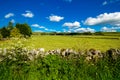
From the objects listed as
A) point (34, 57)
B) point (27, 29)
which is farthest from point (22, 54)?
point (27, 29)

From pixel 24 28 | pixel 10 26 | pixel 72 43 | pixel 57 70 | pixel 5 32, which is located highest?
pixel 10 26

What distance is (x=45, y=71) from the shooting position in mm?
8258

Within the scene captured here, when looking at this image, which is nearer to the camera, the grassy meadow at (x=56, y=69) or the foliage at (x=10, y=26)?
the grassy meadow at (x=56, y=69)

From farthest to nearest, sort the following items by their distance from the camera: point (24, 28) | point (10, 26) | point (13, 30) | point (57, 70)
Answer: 1. point (24, 28)
2. point (10, 26)
3. point (13, 30)
4. point (57, 70)

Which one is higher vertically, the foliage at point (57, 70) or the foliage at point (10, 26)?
the foliage at point (10, 26)

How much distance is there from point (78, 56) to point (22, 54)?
2.51 meters

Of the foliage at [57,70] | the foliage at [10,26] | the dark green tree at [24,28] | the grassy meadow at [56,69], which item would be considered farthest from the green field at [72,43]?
the dark green tree at [24,28]

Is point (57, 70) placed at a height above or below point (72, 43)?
above

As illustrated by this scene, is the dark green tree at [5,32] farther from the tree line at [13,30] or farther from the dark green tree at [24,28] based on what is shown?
the dark green tree at [24,28]

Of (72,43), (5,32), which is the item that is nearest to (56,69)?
(72,43)

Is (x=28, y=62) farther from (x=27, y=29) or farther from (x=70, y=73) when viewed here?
(x=27, y=29)

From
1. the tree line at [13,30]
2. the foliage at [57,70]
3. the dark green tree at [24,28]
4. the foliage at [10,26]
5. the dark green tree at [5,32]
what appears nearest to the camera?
the foliage at [57,70]

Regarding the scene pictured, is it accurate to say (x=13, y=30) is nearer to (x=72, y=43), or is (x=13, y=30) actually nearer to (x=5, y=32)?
(x=5, y=32)

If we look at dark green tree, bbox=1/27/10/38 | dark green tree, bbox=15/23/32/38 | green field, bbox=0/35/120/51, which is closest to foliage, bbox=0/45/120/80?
green field, bbox=0/35/120/51
